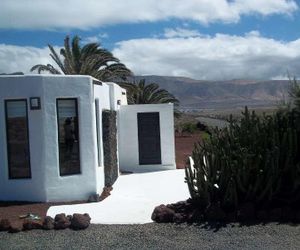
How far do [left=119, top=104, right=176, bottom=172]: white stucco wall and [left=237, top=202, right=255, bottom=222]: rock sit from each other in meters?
8.45

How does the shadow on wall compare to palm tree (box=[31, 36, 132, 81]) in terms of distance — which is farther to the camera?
palm tree (box=[31, 36, 132, 81])

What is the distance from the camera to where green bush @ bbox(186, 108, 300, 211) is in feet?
33.9

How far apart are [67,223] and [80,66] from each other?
60.7ft

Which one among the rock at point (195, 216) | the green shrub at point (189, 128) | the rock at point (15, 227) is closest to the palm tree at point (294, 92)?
the rock at point (195, 216)

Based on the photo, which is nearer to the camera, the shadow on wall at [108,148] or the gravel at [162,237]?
the gravel at [162,237]

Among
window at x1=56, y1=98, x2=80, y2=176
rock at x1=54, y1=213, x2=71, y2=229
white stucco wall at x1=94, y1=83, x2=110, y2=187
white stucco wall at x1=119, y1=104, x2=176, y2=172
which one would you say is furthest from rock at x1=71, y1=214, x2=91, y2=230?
white stucco wall at x1=119, y1=104, x2=176, y2=172

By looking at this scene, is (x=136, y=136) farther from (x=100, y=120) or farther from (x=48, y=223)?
(x=48, y=223)

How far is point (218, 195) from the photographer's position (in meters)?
10.7

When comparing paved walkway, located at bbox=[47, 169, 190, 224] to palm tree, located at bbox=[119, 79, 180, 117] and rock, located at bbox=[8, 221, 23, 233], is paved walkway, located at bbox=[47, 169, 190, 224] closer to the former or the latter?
rock, located at bbox=[8, 221, 23, 233]

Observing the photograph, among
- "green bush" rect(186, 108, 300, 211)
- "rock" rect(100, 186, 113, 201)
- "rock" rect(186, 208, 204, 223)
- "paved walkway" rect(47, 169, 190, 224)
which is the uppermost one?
"green bush" rect(186, 108, 300, 211)

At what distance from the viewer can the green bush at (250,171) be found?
1034cm

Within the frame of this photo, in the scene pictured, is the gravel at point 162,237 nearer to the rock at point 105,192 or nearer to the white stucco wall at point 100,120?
the rock at point 105,192

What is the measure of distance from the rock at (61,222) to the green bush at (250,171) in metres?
2.51

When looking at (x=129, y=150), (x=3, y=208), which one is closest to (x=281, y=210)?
(x=3, y=208)
